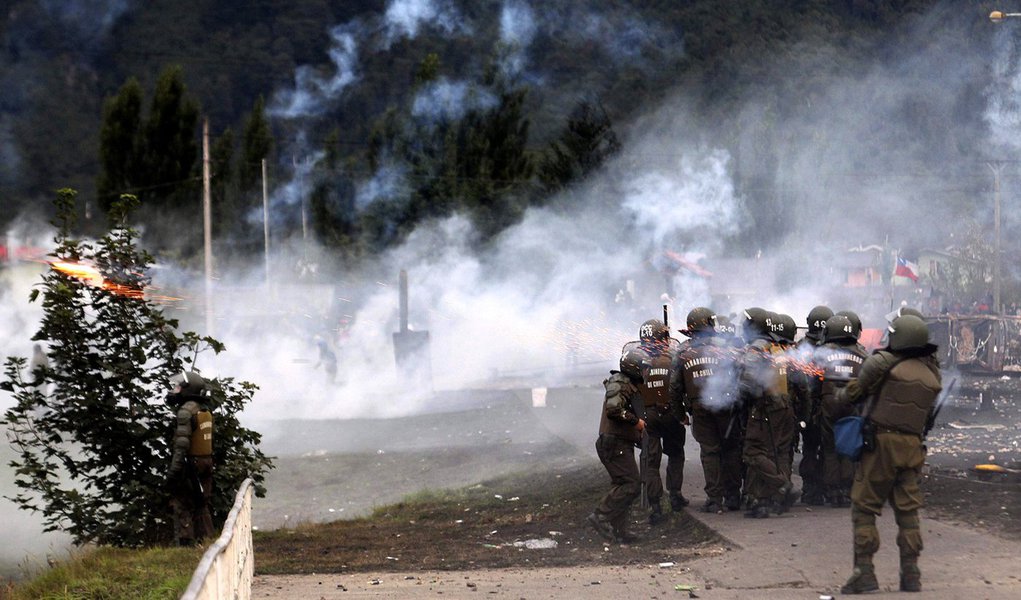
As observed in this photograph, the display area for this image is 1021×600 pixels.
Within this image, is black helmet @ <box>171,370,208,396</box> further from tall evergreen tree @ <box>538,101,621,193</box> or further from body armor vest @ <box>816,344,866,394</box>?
tall evergreen tree @ <box>538,101,621,193</box>

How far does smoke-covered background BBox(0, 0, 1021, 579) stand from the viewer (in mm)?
32000

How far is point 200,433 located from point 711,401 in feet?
15.0

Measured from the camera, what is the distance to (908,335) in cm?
782

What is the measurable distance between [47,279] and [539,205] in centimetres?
2745

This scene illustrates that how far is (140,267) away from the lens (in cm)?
1099

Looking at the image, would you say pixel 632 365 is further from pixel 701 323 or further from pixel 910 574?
pixel 910 574

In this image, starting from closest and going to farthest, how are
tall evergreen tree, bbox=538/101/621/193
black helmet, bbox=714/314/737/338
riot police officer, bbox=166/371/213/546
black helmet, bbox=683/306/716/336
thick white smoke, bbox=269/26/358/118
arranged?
1. riot police officer, bbox=166/371/213/546
2. black helmet, bbox=683/306/716/336
3. black helmet, bbox=714/314/737/338
4. tall evergreen tree, bbox=538/101/621/193
5. thick white smoke, bbox=269/26/358/118

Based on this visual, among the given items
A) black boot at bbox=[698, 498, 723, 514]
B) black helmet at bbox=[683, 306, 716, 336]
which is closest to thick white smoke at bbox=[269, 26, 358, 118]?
black helmet at bbox=[683, 306, 716, 336]

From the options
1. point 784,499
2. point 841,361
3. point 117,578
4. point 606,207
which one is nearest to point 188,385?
point 117,578

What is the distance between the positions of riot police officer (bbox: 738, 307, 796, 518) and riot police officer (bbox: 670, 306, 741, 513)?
0.65ft

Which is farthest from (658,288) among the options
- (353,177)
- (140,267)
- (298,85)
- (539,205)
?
(140,267)

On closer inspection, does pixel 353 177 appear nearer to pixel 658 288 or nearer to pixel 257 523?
pixel 658 288

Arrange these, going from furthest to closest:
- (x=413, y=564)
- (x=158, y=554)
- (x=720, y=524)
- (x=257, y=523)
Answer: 1. (x=257, y=523)
2. (x=720, y=524)
3. (x=413, y=564)
4. (x=158, y=554)

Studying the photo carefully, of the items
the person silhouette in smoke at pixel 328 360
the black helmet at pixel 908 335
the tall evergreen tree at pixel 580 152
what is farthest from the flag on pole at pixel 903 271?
the black helmet at pixel 908 335
